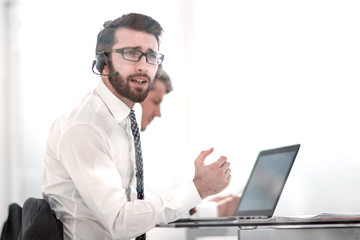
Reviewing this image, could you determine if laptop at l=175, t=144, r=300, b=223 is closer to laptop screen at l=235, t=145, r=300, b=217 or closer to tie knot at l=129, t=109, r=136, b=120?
laptop screen at l=235, t=145, r=300, b=217

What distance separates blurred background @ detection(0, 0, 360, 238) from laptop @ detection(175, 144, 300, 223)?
2.89 feet

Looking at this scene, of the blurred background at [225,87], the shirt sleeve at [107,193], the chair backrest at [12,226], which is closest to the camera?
the shirt sleeve at [107,193]

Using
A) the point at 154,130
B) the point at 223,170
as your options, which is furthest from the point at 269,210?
the point at 154,130

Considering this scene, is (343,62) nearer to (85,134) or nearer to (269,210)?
(269,210)

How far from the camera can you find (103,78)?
62.0 inches

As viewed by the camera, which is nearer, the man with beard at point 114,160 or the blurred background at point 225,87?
the man with beard at point 114,160

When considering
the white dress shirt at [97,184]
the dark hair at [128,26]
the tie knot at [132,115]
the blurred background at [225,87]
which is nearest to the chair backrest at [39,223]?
the white dress shirt at [97,184]

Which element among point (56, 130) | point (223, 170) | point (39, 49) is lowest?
point (223, 170)

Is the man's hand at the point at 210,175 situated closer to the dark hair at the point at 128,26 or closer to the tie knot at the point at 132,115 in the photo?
the tie knot at the point at 132,115

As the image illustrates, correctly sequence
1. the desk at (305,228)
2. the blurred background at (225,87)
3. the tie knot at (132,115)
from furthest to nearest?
the blurred background at (225,87)
the tie knot at (132,115)
the desk at (305,228)

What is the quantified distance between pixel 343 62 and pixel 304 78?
21 cm

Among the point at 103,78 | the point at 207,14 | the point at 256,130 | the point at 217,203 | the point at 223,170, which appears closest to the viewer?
the point at 223,170

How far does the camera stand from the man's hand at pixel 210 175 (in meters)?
1.36

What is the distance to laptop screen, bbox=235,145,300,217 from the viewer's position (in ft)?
5.37
